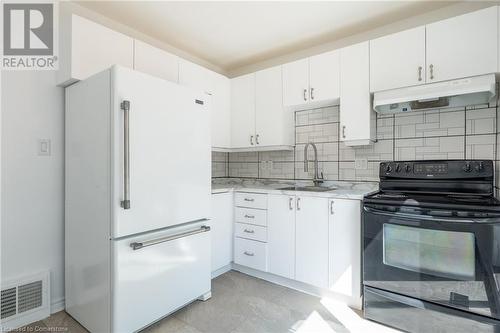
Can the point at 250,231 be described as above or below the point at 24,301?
above

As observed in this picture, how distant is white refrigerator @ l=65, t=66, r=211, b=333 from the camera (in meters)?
1.59

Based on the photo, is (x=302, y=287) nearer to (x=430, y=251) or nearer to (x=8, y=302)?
(x=430, y=251)

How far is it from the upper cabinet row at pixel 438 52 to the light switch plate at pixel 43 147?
2580mm

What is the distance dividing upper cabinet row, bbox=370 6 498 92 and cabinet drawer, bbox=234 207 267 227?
1.46 m

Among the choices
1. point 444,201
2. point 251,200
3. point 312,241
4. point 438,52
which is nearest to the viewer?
point 444,201

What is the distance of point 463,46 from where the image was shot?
6.16 ft

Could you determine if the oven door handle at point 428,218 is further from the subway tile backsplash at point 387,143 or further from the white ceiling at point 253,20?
the white ceiling at point 253,20

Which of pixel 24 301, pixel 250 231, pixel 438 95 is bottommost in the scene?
pixel 24 301

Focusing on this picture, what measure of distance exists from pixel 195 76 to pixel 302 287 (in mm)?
2229

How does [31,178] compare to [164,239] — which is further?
[31,178]

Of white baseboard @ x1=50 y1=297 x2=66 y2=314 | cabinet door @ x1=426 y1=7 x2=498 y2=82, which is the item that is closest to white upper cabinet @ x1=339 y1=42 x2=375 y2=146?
cabinet door @ x1=426 y1=7 x2=498 y2=82

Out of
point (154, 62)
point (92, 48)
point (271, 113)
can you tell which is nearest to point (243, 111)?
point (271, 113)

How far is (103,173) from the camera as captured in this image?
1646mm

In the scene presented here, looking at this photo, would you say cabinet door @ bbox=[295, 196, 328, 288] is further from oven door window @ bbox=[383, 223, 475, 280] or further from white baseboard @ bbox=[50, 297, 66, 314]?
white baseboard @ bbox=[50, 297, 66, 314]
